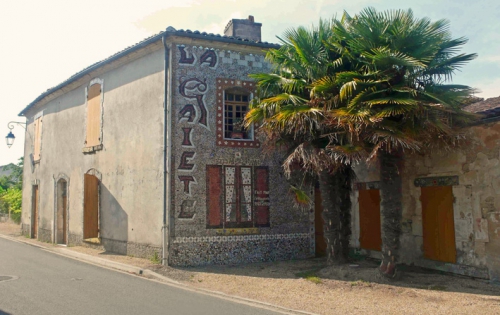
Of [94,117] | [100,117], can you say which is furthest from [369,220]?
[94,117]

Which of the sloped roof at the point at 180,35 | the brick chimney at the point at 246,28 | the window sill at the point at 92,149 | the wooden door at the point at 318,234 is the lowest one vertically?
the wooden door at the point at 318,234

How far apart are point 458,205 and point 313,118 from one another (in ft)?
13.9

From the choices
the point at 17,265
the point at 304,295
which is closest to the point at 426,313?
the point at 304,295

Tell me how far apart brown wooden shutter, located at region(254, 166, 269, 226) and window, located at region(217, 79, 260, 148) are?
32.1 inches

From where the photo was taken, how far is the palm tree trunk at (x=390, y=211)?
9266 mm

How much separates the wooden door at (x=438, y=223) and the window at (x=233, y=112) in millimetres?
4887

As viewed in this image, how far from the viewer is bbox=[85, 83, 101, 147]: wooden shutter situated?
15.2m

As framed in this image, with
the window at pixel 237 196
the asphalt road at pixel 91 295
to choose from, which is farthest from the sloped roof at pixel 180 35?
the asphalt road at pixel 91 295

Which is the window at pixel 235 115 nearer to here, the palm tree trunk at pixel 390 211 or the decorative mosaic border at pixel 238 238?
the decorative mosaic border at pixel 238 238

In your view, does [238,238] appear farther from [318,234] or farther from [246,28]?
[246,28]

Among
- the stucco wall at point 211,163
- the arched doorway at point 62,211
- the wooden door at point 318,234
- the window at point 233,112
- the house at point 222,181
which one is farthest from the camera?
the arched doorway at point 62,211

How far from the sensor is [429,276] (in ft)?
32.9

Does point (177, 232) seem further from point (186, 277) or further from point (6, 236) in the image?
point (6, 236)

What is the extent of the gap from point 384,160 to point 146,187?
6.77m
